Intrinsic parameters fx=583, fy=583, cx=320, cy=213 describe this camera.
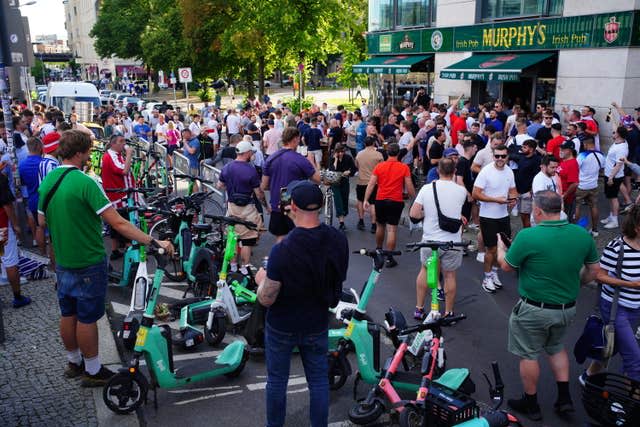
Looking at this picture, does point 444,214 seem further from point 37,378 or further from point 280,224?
point 37,378

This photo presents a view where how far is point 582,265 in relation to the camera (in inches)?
177

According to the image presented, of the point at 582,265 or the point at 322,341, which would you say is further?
the point at 582,265

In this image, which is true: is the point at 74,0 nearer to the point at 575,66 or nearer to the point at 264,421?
the point at 575,66

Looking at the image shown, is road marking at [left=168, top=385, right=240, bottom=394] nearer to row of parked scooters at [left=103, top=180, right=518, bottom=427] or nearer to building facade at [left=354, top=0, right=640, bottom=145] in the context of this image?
row of parked scooters at [left=103, top=180, right=518, bottom=427]

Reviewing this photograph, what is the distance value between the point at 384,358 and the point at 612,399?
230cm

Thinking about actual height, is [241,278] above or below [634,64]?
below

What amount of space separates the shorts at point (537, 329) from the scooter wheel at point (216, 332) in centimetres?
279

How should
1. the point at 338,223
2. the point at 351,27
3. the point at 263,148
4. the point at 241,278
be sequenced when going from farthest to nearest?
the point at 351,27 → the point at 263,148 → the point at 338,223 → the point at 241,278

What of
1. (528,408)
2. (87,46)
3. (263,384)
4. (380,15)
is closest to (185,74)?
(380,15)

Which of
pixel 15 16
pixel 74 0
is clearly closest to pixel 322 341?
pixel 15 16

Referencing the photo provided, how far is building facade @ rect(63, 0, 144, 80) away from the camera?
310ft

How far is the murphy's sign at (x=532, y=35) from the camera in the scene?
49.6 feet

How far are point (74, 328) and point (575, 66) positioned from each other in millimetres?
15926

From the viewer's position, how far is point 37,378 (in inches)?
202
